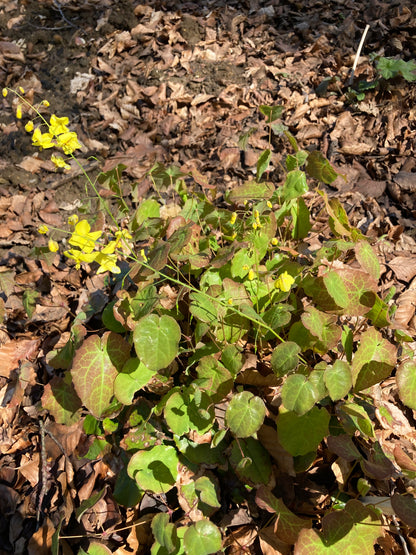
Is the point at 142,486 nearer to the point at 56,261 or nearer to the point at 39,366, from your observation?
the point at 39,366

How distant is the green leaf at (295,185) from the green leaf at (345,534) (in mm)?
1172

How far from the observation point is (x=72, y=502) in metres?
1.71

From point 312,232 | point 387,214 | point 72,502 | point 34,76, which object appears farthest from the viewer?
point 34,76

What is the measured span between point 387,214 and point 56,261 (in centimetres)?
210

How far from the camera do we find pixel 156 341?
137cm

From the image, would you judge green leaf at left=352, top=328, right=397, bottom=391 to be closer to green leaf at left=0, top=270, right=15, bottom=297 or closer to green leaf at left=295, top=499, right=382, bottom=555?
green leaf at left=295, top=499, right=382, bottom=555

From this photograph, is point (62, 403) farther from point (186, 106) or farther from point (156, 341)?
point (186, 106)

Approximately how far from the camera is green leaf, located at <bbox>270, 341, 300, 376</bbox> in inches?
49.4

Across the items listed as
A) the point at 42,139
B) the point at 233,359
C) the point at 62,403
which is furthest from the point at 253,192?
the point at 62,403

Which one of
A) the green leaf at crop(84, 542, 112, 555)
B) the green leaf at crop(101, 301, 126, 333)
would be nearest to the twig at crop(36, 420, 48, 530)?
the green leaf at crop(84, 542, 112, 555)

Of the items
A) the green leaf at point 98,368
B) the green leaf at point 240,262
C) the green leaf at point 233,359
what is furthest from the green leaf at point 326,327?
the green leaf at point 98,368

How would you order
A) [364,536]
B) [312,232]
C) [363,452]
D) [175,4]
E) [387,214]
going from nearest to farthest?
[364,536]
[363,452]
[312,232]
[387,214]
[175,4]

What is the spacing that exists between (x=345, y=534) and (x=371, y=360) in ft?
1.77

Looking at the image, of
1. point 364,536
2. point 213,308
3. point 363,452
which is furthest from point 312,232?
point 364,536
